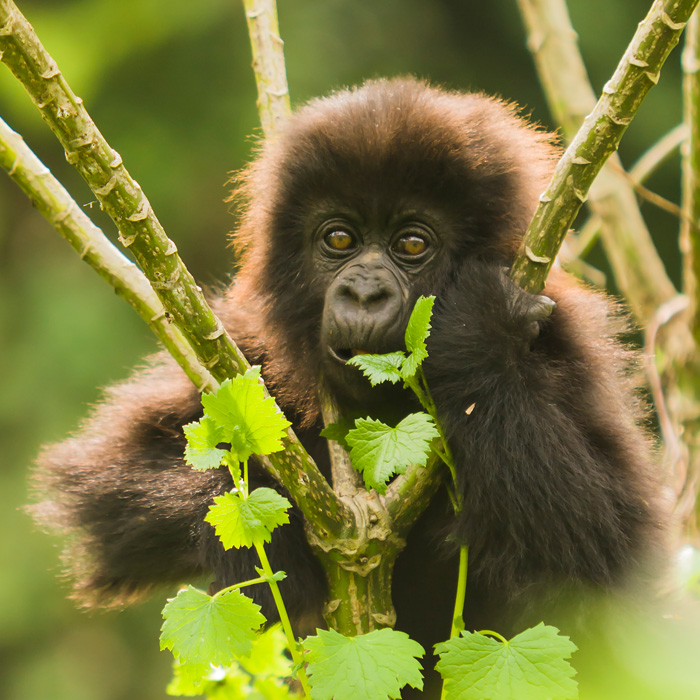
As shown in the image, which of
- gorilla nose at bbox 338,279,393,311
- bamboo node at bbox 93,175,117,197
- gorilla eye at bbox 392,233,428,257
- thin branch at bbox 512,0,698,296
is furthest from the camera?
gorilla eye at bbox 392,233,428,257

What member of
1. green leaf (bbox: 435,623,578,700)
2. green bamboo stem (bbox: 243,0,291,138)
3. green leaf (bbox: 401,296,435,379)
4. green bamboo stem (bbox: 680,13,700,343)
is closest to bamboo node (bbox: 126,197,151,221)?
green leaf (bbox: 401,296,435,379)

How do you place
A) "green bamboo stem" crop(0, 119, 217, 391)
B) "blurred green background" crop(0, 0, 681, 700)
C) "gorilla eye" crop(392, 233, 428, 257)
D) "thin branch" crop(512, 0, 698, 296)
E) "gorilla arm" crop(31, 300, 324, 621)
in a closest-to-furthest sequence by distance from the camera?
"thin branch" crop(512, 0, 698, 296), "green bamboo stem" crop(0, 119, 217, 391), "gorilla eye" crop(392, 233, 428, 257), "gorilla arm" crop(31, 300, 324, 621), "blurred green background" crop(0, 0, 681, 700)

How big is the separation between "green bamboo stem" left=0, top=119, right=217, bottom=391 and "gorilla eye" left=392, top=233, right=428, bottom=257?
65 cm

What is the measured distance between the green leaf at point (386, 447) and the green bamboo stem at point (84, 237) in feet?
1.79

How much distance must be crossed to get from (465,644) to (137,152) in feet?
18.0

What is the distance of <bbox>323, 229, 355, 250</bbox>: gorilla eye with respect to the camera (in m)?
2.43

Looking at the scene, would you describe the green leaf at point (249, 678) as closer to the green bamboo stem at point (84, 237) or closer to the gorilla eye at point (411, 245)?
the green bamboo stem at point (84, 237)

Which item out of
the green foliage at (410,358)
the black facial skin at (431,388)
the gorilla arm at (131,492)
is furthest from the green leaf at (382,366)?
the gorilla arm at (131,492)

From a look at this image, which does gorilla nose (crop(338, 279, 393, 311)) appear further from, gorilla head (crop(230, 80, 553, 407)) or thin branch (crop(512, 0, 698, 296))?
thin branch (crop(512, 0, 698, 296))

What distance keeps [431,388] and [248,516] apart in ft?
2.66

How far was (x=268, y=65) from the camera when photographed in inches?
110

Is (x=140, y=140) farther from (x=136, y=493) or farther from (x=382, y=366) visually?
(x=382, y=366)

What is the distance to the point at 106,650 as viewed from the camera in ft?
21.6

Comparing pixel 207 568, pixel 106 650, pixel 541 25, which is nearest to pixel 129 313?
pixel 106 650
